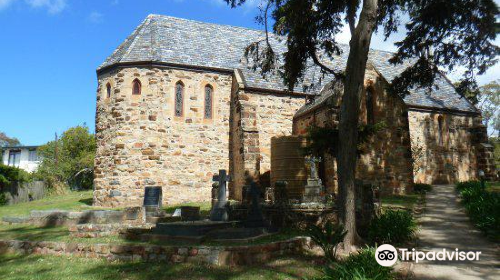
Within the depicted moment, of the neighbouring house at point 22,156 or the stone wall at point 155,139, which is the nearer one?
the stone wall at point 155,139

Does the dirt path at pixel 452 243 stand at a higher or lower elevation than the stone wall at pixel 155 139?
lower

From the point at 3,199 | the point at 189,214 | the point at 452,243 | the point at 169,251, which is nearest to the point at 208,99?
the point at 189,214

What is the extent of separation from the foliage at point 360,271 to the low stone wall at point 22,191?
76.1 feet

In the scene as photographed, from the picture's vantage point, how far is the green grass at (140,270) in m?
6.22

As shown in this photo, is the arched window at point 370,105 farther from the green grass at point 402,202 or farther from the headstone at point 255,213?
the headstone at point 255,213

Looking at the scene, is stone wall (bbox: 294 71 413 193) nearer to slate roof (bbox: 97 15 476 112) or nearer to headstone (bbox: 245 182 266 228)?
slate roof (bbox: 97 15 476 112)

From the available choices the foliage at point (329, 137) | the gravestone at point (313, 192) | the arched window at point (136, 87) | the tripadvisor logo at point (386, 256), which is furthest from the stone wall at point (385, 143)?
the tripadvisor logo at point (386, 256)

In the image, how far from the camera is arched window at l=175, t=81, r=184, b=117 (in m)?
17.9

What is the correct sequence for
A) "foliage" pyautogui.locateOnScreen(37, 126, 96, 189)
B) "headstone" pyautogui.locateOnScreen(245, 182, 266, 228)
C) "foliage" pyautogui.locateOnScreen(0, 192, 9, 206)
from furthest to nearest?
"foliage" pyautogui.locateOnScreen(37, 126, 96, 189)
"foliage" pyautogui.locateOnScreen(0, 192, 9, 206)
"headstone" pyautogui.locateOnScreen(245, 182, 266, 228)

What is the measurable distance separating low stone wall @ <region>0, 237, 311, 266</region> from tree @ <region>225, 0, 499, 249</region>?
1852mm

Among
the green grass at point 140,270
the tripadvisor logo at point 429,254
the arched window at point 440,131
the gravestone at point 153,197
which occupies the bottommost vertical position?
the green grass at point 140,270

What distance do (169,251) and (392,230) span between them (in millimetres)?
5652

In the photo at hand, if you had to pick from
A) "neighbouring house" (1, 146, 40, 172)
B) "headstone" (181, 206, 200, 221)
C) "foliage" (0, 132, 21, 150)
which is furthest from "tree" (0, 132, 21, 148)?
"headstone" (181, 206, 200, 221)

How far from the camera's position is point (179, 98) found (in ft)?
59.1
